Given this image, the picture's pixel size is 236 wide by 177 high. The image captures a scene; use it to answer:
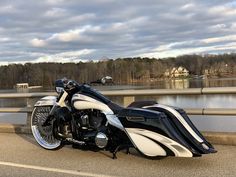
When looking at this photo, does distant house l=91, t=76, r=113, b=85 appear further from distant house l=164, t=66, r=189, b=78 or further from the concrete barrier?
distant house l=164, t=66, r=189, b=78

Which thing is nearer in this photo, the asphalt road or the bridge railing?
the asphalt road

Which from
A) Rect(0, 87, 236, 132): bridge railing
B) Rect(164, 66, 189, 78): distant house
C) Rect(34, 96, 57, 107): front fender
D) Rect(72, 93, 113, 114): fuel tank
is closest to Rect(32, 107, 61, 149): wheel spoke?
Rect(34, 96, 57, 107): front fender

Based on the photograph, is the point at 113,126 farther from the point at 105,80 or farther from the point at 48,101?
the point at 48,101

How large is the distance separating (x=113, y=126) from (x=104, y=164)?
562 mm

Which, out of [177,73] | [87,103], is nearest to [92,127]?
[87,103]

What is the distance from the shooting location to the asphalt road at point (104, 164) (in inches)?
223

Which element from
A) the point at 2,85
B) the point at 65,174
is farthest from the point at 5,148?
the point at 2,85

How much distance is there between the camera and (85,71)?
10.8m

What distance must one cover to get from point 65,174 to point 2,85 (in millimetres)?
16566

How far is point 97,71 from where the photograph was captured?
1209cm

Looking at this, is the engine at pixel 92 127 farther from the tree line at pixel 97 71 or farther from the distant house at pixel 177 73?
the distant house at pixel 177 73

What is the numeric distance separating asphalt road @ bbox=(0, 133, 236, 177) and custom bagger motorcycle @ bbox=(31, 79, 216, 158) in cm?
21

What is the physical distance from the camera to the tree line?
11195 millimetres

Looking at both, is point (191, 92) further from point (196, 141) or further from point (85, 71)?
point (85, 71)
